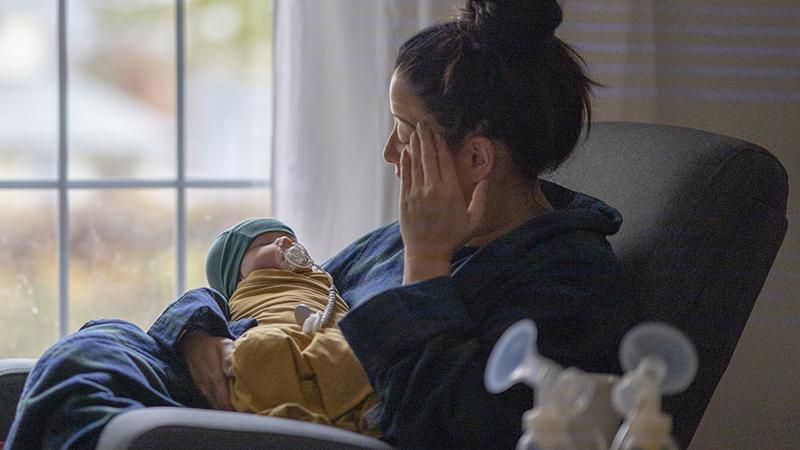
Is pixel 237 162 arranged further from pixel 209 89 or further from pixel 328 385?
pixel 328 385

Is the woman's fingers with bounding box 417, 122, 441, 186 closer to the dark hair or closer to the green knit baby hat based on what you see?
the dark hair

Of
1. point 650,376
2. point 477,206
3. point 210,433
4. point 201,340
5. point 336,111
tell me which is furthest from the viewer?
point 336,111

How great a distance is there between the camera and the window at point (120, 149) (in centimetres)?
247

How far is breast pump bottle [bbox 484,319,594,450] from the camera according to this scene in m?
0.84

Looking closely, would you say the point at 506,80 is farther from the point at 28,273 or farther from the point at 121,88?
the point at 28,273

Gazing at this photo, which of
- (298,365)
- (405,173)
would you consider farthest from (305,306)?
(405,173)

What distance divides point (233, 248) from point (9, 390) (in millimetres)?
395

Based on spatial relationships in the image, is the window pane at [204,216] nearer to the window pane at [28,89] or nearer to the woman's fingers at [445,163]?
the window pane at [28,89]

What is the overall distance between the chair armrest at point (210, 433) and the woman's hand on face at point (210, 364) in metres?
0.28

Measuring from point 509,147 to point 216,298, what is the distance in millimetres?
490

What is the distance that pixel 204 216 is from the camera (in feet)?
8.63

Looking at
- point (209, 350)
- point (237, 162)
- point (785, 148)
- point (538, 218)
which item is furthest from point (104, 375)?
point (785, 148)

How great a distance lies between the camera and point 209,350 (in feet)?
5.19

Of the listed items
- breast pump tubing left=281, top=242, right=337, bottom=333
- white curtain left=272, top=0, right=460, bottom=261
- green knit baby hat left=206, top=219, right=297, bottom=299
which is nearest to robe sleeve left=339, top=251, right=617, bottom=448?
breast pump tubing left=281, top=242, right=337, bottom=333
